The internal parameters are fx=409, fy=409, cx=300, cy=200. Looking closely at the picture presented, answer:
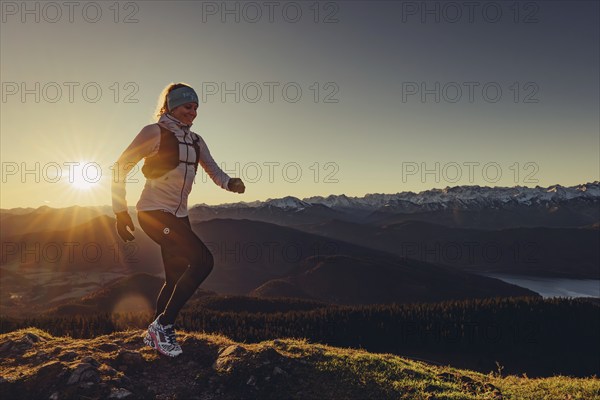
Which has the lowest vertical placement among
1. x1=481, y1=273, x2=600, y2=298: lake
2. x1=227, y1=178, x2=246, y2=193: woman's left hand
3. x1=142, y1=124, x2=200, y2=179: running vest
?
x1=481, y1=273, x2=600, y2=298: lake

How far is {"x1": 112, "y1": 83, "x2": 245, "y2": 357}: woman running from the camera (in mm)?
5738

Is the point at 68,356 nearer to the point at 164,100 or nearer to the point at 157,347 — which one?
the point at 157,347

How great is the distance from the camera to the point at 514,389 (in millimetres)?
6039

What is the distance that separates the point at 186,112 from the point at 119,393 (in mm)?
3896

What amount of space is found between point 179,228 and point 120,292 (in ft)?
216

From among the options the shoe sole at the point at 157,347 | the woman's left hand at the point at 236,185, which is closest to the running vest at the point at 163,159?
the woman's left hand at the point at 236,185

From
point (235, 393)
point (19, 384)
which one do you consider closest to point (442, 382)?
point (235, 393)

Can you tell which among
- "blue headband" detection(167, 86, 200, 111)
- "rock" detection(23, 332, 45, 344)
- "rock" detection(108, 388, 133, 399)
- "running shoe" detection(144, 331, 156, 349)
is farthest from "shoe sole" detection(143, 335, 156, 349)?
"blue headband" detection(167, 86, 200, 111)

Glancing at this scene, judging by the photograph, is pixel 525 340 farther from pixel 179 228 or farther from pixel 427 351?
pixel 179 228

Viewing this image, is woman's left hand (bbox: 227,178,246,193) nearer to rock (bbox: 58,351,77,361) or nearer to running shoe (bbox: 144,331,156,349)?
running shoe (bbox: 144,331,156,349)

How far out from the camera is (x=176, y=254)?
5.91 metres

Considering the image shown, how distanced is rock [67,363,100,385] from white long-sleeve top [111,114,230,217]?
6.80 feet

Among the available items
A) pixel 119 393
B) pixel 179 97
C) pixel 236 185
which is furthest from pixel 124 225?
pixel 119 393

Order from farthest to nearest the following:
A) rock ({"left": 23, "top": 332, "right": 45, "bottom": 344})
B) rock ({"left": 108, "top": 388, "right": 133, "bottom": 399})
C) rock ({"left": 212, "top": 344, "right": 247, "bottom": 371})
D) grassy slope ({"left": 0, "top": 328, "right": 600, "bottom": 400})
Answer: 1. rock ({"left": 23, "top": 332, "right": 45, "bottom": 344})
2. rock ({"left": 212, "top": 344, "right": 247, "bottom": 371})
3. grassy slope ({"left": 0, "top": 328, "right": 600, "bottom": 400})
4. rock ({"left": 108, "top": 388, "right": 133, "bottom": 399})
